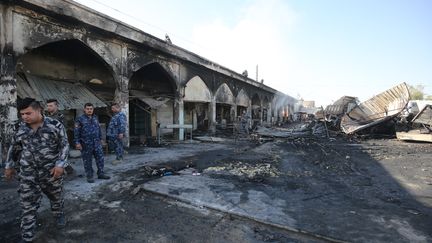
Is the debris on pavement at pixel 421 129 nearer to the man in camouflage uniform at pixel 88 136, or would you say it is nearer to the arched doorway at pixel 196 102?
the arched doorway at pixel 196 102

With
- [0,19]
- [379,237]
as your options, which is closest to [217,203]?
[379,237]

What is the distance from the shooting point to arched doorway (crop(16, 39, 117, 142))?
862 centimetres

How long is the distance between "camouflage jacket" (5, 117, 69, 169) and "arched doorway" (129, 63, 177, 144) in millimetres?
9390

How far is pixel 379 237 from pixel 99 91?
10853mm

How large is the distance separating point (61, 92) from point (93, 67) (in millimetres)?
2579

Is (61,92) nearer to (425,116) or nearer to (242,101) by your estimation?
(242,101)

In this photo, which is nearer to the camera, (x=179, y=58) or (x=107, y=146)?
(x=107, y=146)

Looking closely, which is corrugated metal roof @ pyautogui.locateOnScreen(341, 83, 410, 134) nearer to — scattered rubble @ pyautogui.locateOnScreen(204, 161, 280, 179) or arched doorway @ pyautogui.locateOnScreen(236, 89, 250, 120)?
arched doorway @ pyautogui.locateOnScreen(236, 89, 250, 120)

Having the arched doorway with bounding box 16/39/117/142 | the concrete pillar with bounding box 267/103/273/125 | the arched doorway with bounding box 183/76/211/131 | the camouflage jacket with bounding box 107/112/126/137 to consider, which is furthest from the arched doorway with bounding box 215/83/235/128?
the camouflage jacket with bounding box 107/112/126/137

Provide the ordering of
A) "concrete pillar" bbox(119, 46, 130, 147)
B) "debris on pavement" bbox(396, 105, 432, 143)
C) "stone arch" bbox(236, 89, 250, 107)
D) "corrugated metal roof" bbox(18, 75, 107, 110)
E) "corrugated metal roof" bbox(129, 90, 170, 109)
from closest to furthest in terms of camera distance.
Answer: "corrugated metal roof" bbox(18, 75, 107, 110)
"concrete pillar" bbox(119, 46, 130, 147)
"corrugated metal roof" bbox(129, 90, 170, 109)
"debris on pavement" bbox(396, 105, 432, 143)
"stone arch" bbox(236, 89, 250, 107)

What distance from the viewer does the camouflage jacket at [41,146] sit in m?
3.08

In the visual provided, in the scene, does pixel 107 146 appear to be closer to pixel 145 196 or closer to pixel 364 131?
pixel 145 196

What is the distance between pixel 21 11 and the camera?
23.9 feet

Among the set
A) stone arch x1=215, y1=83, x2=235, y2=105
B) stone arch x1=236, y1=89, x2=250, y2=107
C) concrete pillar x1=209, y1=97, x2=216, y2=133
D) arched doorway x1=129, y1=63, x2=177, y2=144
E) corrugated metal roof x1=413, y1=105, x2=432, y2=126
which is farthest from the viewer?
stone arch x1=236, y1=89, x2=250, y2=107
